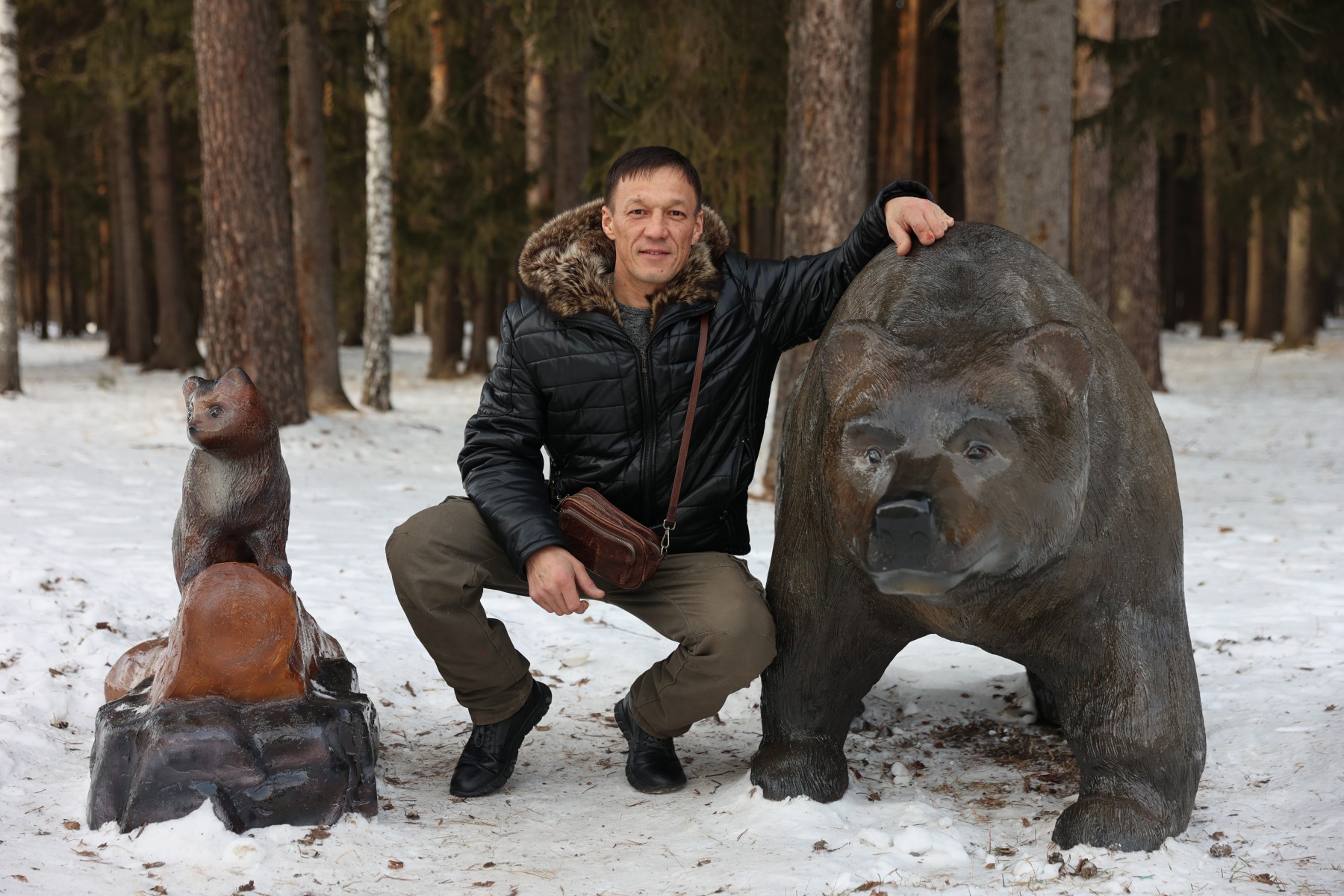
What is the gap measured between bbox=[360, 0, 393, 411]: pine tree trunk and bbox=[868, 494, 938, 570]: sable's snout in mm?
11832

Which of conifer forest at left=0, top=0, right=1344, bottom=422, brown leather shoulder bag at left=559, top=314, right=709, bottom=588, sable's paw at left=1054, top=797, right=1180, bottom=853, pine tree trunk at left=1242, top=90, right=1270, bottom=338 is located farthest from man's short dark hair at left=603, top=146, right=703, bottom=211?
pine tree trunk at left=1242, top=90, right=1270, bottom=338

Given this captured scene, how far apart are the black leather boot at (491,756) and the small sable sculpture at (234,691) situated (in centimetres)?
32

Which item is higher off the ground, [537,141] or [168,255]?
[537,141]

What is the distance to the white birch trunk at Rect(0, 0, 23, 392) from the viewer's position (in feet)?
38.4

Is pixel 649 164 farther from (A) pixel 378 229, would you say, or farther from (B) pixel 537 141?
(B) pixel 537 141

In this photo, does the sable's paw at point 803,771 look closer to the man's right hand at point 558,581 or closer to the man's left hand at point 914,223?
the man's right hand at point 558,581

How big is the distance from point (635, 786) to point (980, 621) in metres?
1.47

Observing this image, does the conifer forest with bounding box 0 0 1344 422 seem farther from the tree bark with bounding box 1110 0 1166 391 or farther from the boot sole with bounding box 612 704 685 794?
the boot sole with bounding box 612 704 685 794

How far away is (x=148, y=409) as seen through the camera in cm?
1234

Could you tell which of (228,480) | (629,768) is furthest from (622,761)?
(228,480)

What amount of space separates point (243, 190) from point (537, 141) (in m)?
7.14

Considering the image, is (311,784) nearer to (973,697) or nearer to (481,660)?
(481,660)

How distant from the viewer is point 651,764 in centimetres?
392

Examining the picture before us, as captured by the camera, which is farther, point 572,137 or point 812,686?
point 572,137
